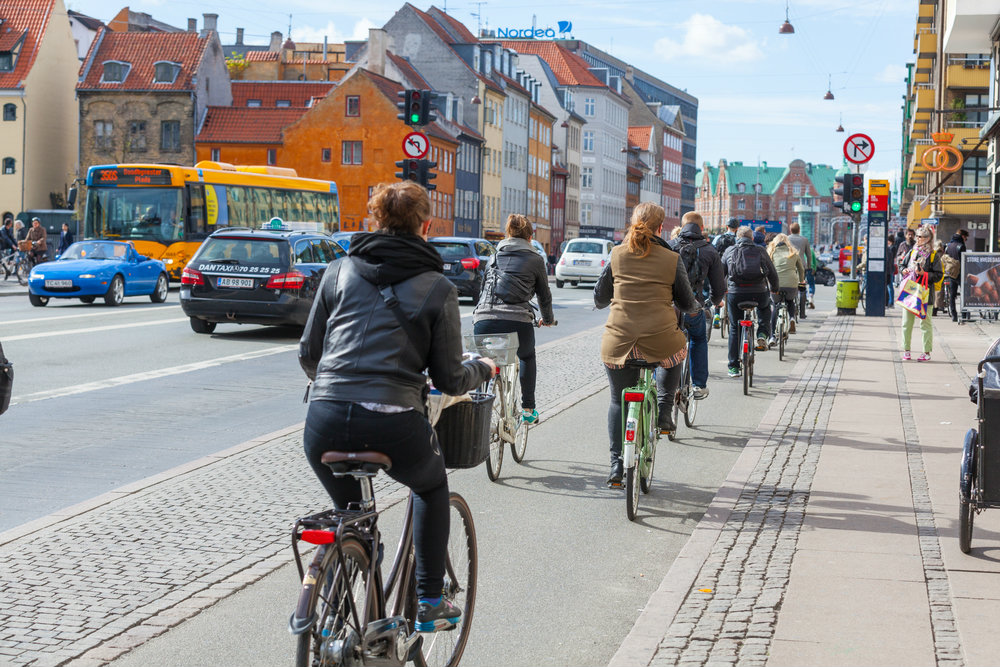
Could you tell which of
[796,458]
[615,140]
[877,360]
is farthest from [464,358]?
[615,140]

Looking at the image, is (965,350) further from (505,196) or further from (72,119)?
(505,196)

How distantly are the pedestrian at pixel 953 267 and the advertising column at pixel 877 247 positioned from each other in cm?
131

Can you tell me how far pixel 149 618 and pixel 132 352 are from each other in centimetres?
1264

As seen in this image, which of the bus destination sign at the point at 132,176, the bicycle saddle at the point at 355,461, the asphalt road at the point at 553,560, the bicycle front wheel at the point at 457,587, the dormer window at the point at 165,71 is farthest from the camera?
the dormer window at the point at 165,71

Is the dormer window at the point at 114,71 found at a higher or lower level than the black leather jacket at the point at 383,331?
higher

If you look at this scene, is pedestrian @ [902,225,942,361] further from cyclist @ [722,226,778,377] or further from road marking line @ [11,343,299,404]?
road marking line @ [11,343,299,404]

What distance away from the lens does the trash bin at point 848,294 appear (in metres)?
30.7

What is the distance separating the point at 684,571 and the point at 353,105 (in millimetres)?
72181

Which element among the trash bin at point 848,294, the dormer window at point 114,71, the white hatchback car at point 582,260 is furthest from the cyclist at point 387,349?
the dormer window at point 114,71

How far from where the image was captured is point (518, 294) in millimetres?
9906

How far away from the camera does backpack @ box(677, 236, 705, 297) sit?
1224 centimetres

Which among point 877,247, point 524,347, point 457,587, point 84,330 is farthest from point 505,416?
point 877,247

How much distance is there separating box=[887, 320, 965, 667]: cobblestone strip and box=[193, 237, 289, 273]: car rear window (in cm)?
1152

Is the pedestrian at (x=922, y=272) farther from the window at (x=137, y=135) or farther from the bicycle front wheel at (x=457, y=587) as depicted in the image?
the window at (x=137, y=135)
